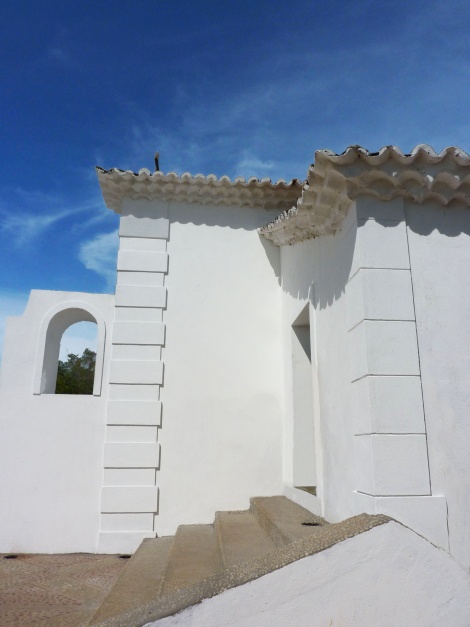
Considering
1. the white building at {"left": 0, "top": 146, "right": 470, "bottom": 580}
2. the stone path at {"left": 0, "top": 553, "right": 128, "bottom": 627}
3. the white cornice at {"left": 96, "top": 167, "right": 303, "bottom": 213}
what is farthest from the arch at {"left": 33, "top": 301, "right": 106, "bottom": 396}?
the stone path at {"left": 0, "top": 553, "right": 128, "bottom": 627}

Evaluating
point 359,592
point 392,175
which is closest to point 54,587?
point 359,592

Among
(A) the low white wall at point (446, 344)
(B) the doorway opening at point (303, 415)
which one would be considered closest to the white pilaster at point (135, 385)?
(B) the doorway opening at point (303, 415)

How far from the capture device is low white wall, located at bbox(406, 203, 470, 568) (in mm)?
3016

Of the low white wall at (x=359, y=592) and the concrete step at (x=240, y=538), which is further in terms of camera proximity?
the concrete step at (x=240, y=538)

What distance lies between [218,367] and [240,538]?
2417 mm

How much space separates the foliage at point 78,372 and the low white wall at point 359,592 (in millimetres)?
20002

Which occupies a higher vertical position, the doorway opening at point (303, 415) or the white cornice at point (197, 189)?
the white cornice at point (197, 189)

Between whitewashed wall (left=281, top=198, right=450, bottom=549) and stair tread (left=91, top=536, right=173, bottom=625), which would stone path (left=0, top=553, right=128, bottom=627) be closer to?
stair tread (left=91, top=536, right=173, bottom=625)

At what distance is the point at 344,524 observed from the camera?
2.81 m

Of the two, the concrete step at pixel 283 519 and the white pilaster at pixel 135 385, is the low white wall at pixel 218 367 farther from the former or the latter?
the concrete step at pixel 283 519

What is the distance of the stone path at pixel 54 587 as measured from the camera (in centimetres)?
375

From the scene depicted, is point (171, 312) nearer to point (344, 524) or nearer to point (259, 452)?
point (259, 452)

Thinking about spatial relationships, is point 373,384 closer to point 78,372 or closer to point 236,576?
point 236,576

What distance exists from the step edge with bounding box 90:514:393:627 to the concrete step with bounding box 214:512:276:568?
932 mm
